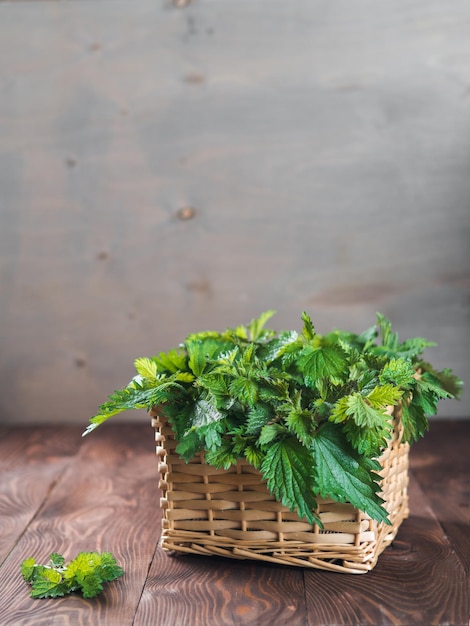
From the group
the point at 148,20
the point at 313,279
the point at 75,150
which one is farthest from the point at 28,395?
the point at 148,20

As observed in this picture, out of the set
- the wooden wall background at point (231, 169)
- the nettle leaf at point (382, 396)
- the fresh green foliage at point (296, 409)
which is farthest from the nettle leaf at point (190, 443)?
the wooden wall background at point (231, 169)

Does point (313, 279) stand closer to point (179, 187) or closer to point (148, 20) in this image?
point (179, 187)

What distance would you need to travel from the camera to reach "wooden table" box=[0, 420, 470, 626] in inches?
33.8

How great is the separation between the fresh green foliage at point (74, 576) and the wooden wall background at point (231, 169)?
886 millimetres

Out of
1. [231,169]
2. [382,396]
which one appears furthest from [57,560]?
[231,169]

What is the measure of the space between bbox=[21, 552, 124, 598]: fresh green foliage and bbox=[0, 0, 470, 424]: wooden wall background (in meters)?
0.89

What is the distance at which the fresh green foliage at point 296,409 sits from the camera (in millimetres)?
856

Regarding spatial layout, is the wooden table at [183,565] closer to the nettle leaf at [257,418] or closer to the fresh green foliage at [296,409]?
the fresh green foliage at [296,409]

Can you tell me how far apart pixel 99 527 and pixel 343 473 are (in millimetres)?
504

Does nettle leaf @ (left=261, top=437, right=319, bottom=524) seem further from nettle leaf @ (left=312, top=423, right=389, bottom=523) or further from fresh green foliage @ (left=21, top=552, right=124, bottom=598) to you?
fresh green foliage @ (left=21, top=552, right=124, bottom=598)

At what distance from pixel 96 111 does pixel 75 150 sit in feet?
0.38

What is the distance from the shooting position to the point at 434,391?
982 millimetres

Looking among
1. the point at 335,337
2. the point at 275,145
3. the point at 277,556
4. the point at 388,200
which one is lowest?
the point at 277,556

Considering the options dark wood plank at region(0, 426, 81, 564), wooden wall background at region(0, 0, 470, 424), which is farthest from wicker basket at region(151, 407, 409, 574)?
wooden wall background at region(0, 0, 470, 424)
